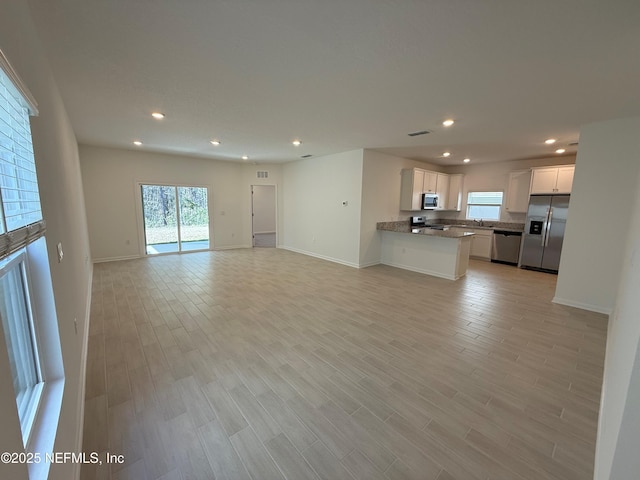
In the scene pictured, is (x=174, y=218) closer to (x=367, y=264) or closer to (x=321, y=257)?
(x=321, y=257)

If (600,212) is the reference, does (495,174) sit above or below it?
above

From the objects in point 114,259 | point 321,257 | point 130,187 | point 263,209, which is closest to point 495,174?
point 321,257

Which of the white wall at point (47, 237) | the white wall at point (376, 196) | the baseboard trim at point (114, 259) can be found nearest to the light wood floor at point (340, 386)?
the white wall at point (47, 237)

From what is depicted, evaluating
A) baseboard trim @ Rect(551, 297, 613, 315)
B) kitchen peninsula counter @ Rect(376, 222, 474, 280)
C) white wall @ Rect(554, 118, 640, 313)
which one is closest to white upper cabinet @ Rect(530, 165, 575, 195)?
kitchen peninsula counter @ Rect(376, 222, 474, 280)

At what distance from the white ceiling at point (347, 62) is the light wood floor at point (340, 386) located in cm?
264

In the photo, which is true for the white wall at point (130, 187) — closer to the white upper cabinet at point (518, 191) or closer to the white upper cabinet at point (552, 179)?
the white upper cabinet at point (518, 191)

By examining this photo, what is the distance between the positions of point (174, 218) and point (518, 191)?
29.6ft

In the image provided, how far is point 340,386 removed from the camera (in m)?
2.17

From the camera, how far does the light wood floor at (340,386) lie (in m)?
1.57

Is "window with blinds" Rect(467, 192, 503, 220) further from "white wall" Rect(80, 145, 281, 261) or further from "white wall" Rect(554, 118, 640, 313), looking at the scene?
"white wall" Rect(80, 145, 281, 261)

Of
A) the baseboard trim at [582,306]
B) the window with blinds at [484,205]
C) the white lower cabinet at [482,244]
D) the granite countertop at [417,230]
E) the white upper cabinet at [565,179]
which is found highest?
the white upper cabinet at [565,179]

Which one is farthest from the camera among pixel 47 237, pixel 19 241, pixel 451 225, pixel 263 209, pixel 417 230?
pixel 263 209

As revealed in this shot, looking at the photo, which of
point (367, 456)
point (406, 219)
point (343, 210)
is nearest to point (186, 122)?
point (343, 210)

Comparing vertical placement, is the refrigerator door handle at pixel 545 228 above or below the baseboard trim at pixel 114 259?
above
